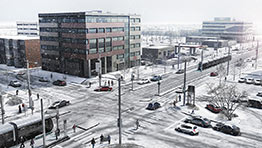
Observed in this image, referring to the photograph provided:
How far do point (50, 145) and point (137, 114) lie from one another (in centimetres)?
1671

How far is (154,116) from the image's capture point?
43.0 metres

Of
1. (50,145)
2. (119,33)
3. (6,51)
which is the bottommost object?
(50,145)

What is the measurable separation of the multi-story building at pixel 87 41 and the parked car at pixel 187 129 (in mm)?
43688

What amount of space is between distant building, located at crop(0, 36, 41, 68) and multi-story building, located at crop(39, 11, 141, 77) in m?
6.90

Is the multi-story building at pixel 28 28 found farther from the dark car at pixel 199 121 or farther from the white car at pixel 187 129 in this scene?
the white car at pixel 187 129

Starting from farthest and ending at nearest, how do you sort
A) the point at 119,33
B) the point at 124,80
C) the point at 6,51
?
1. the point at 6,51
2. the point at 119,33
3. the point at 124,80

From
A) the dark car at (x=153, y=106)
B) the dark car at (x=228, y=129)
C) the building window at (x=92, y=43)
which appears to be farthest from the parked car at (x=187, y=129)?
the building window at (x=92, y=43)

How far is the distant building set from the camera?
91625mm

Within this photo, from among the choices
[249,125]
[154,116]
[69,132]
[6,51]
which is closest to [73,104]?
[69,132]

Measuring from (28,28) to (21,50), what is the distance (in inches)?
3013

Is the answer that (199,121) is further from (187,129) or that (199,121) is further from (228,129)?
(228,129)

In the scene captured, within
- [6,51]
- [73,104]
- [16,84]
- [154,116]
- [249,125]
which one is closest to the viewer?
[249,125]

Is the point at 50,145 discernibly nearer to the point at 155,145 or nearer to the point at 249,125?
the point at 155,145

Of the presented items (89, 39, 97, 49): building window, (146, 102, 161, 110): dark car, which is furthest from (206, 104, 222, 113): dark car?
(89, 39, 97, 49): building window
